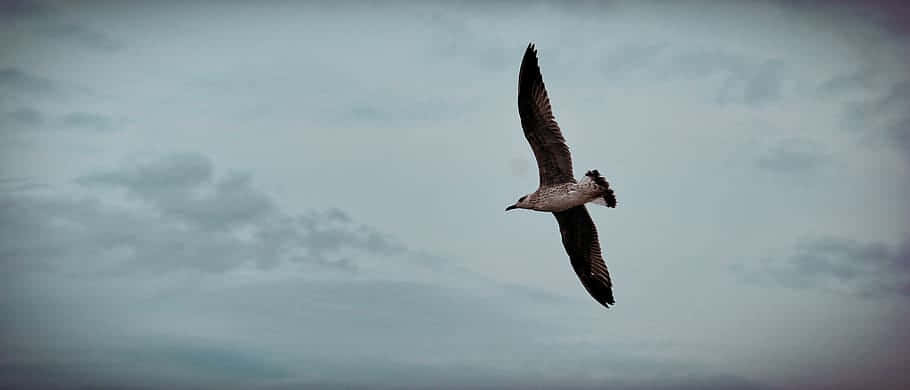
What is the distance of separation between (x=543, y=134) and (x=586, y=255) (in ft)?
11.5

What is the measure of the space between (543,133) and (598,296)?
4400mm

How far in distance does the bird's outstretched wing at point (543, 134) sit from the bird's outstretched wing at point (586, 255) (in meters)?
1.52

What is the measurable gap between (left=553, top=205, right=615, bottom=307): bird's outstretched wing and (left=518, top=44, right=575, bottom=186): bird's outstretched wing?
4.97 ft

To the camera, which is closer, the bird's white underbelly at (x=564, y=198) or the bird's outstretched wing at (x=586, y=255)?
the bird's white underbelly at (x=564, y=198)

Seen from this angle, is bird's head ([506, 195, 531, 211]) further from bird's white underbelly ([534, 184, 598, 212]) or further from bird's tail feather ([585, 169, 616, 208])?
bird's tail feather ([585, 169, 616, 208])

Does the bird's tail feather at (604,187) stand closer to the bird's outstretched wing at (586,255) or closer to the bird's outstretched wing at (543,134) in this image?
the bird's outstretched wing at (543,134)

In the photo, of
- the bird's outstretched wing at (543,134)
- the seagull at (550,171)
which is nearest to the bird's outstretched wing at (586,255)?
the seagull at (550,171)

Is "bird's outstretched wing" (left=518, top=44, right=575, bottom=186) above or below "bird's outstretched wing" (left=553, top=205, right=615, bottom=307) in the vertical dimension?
above

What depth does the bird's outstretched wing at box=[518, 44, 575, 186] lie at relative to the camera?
20.8 meters

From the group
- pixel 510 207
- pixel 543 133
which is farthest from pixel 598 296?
pixel 543 133

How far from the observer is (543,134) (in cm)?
2084

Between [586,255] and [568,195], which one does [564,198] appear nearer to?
[568,195]

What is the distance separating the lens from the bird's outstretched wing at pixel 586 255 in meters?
22.5

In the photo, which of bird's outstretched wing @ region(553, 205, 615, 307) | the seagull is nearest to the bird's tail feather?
the seagull
